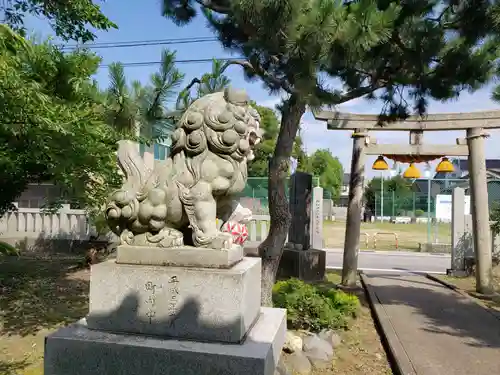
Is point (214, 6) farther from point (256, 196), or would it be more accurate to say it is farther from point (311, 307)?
point (256, 196)

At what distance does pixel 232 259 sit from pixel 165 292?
17.1 inches

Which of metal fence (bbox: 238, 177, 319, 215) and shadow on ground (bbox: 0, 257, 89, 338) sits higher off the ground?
metal fence (bbox: 238, 177, 319, 215)

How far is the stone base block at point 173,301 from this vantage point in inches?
92.2

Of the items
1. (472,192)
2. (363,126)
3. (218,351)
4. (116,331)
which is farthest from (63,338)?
(472,192)

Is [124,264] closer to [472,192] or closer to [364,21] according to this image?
[364,21]

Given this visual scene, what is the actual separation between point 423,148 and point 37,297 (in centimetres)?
682

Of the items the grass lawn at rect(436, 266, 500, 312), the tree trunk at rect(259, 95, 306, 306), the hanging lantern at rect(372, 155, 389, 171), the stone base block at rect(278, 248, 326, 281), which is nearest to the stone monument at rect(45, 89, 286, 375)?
the tree trunk at rect(259, 95, 306, 306)

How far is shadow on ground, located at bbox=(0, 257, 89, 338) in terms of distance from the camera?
14.7 feet

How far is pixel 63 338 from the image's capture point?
2400 millimetres

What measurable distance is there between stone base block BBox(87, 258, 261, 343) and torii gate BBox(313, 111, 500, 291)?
4.79 metres

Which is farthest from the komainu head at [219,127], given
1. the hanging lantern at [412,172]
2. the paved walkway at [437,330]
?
the hanging lantern at [412,172]

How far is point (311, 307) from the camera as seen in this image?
453cm

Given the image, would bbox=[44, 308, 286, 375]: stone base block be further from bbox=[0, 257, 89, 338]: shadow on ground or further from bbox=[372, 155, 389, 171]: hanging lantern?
bbox=[372, 155, 389, 171]: hanging lantern

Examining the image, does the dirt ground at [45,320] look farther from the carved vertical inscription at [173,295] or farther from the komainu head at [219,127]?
the komainu head at [219,127]
